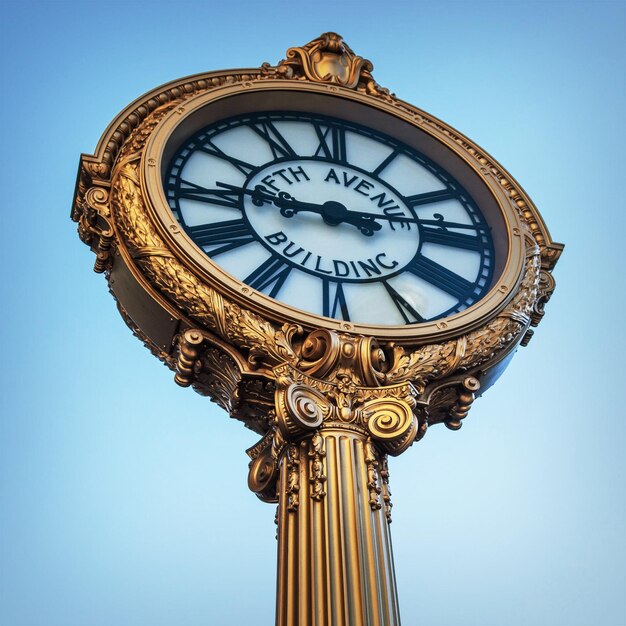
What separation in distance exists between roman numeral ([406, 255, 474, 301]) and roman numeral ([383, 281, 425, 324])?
190 millimetres

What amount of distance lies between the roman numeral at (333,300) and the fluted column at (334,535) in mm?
605

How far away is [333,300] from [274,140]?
3.67 feet

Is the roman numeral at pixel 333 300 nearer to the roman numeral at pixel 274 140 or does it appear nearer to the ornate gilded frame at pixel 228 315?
the ornate gilded frame at pixel 228 315

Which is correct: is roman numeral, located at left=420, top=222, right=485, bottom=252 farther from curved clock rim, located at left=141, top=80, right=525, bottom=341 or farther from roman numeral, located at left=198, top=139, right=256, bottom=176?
roman numeral, located at left=198, top=139, right=256, bottom=176

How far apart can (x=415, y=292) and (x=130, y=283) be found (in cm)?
113

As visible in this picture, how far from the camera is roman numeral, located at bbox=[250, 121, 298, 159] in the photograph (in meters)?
4.72

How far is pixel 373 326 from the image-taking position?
3.76 m

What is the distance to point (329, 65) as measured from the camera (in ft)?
17.1

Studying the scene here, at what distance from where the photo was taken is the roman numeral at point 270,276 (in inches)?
155

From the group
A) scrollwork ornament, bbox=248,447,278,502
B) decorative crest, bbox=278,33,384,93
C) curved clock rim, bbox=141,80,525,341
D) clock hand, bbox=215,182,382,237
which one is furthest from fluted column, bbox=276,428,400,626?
decorative crest, bbox=278,33,384,93

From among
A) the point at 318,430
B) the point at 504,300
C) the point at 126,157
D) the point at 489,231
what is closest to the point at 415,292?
the point at 504,300

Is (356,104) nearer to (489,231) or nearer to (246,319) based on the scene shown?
(489,231)

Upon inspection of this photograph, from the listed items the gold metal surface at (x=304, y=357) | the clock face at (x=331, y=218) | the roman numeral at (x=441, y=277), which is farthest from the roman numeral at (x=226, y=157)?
the roman numeral at (x=441, y=277)

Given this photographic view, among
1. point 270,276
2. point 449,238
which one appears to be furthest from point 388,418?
point 449,238
